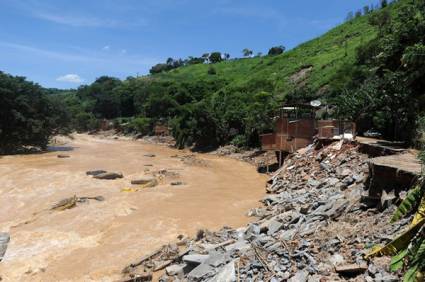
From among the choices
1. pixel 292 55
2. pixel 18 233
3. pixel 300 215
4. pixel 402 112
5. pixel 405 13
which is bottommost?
pixel 18 233

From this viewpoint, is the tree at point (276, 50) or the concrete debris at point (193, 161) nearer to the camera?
the concrete debris at point (193, 161)

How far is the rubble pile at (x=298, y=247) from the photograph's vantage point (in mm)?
8258

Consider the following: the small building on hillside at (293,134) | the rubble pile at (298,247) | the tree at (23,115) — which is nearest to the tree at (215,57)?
the tree at (23,115)

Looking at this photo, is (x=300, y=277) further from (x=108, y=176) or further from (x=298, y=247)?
(x=108, y=176)

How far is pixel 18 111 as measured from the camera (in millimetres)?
44031

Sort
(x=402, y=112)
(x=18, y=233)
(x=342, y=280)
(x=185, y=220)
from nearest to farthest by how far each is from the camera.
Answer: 1. (x=342, y=280)
2. (x=18, y=233)
3. (x=185, y=220)
4. (x=402, y=112)

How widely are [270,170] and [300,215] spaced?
55.3 feet

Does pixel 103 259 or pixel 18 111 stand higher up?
pixel 18 111

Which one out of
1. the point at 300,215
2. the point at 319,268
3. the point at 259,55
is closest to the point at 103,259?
the point at 300,215

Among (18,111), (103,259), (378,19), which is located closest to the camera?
(103,259)

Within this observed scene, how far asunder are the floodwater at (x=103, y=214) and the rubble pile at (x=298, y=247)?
5.20 ft

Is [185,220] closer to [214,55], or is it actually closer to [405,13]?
[405,13]

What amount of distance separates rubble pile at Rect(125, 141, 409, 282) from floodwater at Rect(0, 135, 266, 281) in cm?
159

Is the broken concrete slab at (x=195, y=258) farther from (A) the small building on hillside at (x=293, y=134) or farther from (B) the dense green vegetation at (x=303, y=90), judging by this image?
(A) the small building on hillside at (x=293, y=134)
